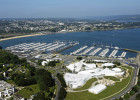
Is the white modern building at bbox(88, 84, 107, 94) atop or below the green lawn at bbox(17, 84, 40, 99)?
atop

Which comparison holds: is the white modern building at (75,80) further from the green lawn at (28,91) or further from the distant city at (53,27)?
the distant city at (53,27)

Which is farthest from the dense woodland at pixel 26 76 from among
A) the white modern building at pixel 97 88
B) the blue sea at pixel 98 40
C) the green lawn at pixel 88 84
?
the blue sea at pixel 98 40

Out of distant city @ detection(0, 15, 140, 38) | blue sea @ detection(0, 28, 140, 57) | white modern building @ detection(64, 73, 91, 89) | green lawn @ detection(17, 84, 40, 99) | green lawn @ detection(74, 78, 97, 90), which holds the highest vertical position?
distant city @ detection(0, 15, 140, 38)

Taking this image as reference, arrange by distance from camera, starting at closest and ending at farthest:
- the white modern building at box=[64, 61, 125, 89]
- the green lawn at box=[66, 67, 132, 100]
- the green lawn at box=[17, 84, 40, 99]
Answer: the green lawn at box=[66, 67, 132, 100] < the green lawn at box=[17, 84, 40, 99] < the white modern building at box=[64, 61, 125, 89]

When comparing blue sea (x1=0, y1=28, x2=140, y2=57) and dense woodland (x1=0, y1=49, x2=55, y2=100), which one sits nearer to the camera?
dense woodland (x1=0, y1=49, x2=55, y2=100)

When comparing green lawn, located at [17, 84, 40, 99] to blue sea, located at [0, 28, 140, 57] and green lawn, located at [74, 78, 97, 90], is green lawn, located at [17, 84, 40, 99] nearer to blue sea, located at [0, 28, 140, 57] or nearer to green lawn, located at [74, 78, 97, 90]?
green lawn, located at [74, 78, 97, 90]

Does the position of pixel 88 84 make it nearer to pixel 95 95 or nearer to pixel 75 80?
pixel 75 80

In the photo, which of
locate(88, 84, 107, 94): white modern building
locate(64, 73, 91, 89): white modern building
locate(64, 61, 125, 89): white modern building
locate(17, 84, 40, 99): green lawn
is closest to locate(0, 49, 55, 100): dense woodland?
locate(17, 84, 40, 99): green lawn

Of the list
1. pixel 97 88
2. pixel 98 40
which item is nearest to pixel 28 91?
pixel 97 88

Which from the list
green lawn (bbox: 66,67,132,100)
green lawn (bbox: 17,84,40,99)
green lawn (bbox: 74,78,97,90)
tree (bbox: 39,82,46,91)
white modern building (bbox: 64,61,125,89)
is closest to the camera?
green lawn (bbox: 66,67,132,100)

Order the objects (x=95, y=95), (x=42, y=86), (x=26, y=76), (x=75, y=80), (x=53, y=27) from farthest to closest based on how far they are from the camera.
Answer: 1. (x=53, y=27)
2. (x=26, y=76)
3. (x=75, y=80)
4. (x=42, y=86)
5. (x=95, y=95)
